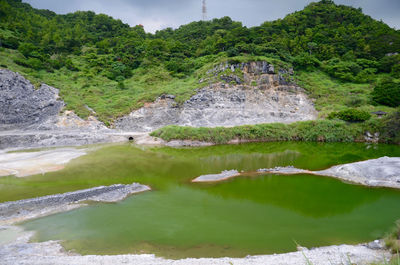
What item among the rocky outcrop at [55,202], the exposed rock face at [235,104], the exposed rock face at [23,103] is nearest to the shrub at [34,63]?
the exposed rock face at [23,103]

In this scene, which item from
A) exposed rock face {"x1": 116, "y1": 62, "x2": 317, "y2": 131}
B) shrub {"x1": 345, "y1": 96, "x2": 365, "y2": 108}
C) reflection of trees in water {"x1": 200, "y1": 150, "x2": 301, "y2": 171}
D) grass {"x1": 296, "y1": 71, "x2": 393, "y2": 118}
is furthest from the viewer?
shrub {"x1": 345, "y1": 96, "x2": 365, "y2": 108}

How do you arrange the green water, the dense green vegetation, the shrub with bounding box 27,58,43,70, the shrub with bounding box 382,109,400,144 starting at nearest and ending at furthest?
the green water → the shrub with bounding box 382,109,400,144 → the dense green vegetation → the shrub with bounding box 27,58,43,70

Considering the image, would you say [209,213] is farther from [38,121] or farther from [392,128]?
[38,121]

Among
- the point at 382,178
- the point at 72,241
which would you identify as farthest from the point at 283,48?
the point at 72,241

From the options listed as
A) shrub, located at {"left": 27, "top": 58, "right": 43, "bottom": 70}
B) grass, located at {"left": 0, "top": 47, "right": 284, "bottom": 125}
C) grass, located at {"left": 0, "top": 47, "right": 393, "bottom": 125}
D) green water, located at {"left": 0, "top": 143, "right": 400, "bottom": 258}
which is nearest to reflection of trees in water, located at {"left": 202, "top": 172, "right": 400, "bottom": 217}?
green water, located at {"left": 0, "top": 143, "right": 400, "bottom": 258}

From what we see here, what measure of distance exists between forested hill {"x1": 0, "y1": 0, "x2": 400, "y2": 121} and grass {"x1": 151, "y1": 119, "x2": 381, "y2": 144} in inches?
551

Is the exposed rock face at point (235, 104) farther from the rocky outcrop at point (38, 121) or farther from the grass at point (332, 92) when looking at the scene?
the rocky outcrop at point (38, 121)

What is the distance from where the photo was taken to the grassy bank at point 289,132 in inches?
1339

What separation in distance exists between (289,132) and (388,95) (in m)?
21.7

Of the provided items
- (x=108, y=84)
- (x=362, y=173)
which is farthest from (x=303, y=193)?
(x=108, y=84)

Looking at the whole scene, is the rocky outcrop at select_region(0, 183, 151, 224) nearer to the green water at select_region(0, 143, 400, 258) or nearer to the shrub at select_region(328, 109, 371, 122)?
the green water at select_region(0, 143, 400, 258)

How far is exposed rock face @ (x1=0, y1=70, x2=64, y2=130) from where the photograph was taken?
122 ft

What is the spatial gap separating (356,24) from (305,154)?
7468 centimetres

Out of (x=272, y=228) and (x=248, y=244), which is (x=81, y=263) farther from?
(x=272, y=228)
